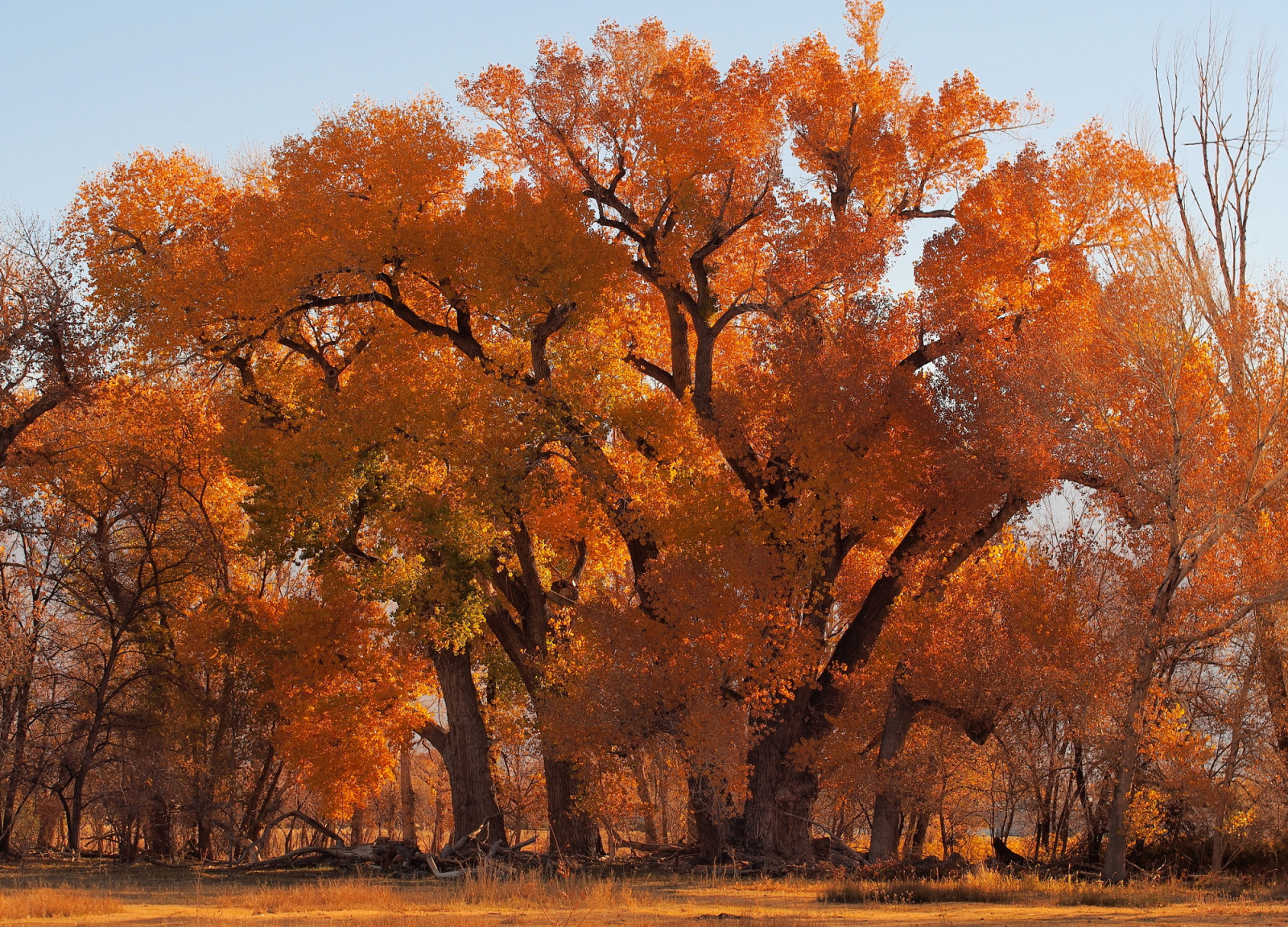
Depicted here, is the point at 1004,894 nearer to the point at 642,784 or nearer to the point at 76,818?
the point at 642,784

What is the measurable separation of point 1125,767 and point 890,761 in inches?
172

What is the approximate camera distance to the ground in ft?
37.9

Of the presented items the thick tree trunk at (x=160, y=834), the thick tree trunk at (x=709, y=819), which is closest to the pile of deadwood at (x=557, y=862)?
the thick tree trunk at (x=709, y=819)

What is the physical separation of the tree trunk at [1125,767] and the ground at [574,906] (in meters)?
2.06

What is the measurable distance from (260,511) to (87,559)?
23.0ft

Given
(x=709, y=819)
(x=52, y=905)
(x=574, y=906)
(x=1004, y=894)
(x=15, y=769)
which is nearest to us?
(x=52, y=905)

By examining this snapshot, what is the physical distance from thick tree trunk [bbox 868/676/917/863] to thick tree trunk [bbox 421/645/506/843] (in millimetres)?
7931

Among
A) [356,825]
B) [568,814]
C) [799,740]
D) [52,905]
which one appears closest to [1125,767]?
[799,740]

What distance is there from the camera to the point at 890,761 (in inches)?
859

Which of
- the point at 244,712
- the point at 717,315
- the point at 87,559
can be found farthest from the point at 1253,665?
the point at 87,559

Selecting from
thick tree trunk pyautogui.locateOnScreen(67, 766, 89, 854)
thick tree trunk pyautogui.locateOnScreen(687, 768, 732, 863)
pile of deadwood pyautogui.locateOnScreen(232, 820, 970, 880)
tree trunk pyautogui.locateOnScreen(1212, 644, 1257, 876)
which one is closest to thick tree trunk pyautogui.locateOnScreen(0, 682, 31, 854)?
thick tree trunk pyautogui.locateOnScreen(67, 766, 89, 854)

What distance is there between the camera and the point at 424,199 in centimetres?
2275

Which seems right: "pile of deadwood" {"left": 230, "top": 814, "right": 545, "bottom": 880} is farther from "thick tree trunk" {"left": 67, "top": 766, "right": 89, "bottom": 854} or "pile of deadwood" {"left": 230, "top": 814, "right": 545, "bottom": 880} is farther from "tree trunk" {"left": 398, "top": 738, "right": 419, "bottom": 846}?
"tree trunk" {"left": 398, "top": 738, "right": 419, "bottom": 846}

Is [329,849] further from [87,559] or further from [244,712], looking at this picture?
[87,559]
